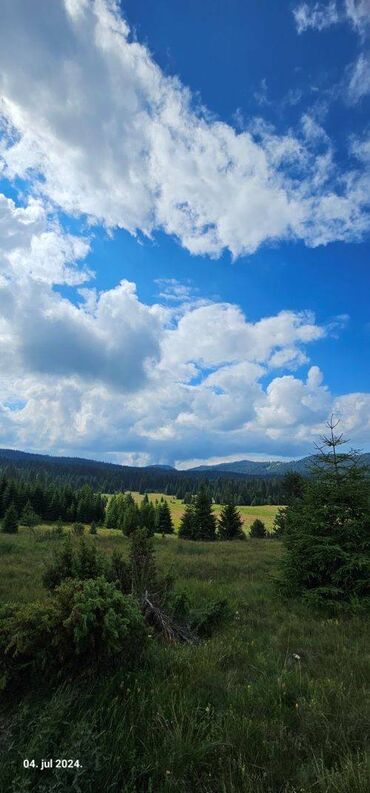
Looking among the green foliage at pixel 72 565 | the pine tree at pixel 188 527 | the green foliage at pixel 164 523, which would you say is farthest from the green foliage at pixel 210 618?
the green foliage at pixel 164 523

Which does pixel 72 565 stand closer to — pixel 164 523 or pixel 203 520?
pixel 203 520

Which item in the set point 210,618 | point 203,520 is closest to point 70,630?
point 210,618

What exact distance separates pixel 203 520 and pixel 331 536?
49.6 meters

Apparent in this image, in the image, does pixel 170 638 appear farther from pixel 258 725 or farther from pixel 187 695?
pixel 258 725

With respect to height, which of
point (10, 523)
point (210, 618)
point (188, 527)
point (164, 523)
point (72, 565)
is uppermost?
point (72, 565)

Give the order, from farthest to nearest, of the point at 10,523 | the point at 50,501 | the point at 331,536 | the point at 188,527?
1. the point at 50,501
2. the point at 188,527
3. the point at 10,523
4. the point at 331,536

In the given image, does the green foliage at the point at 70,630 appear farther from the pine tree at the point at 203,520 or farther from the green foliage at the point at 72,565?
the pine tree at the point at 203,520

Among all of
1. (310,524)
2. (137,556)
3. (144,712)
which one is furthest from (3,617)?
(310,524)

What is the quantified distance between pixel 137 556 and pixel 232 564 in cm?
923

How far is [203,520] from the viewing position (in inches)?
2223

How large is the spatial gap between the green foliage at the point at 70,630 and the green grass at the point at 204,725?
0.86ft

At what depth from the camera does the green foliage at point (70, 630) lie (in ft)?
13.1

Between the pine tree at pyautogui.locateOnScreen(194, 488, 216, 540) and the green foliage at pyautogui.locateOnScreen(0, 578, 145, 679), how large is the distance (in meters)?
53.7

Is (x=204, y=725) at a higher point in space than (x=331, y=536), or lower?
lower
